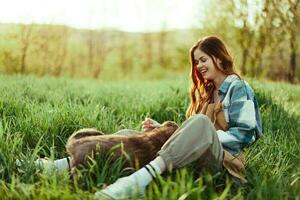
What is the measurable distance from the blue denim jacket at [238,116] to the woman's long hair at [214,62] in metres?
0.17

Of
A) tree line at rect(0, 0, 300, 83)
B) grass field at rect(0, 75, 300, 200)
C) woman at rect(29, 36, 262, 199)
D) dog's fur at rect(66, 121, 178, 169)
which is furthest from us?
tree line at rect(0, 0, 300, 83)

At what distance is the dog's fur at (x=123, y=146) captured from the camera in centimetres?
302

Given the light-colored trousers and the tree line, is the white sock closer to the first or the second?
the light-colored trousers

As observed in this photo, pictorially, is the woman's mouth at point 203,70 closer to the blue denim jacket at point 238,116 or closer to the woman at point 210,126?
the woman at point 210,126

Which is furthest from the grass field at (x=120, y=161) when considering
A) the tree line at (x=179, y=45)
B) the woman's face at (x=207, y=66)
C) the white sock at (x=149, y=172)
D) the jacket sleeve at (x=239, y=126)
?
the tree line at (x=179, y=45)

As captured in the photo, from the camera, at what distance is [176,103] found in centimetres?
559

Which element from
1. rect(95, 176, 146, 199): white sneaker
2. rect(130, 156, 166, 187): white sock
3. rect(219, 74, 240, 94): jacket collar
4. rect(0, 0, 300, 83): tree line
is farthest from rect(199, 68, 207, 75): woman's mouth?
rect(0, 0, 300, 83): tree line

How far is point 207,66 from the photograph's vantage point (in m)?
3.61

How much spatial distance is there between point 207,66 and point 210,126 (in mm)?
795

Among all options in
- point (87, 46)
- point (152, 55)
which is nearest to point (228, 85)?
point (87, 46)

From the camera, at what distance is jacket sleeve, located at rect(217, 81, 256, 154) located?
321 cm

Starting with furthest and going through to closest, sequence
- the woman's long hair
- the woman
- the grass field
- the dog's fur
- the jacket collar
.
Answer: the woman's long hair → the jacket collar → the dog's fur → the woman → the grass field

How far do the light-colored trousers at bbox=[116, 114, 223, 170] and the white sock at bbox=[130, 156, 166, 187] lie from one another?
0.10 ft

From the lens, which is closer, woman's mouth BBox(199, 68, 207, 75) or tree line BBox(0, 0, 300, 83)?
woman's mouth BBox(199, 68, 207, 75)
